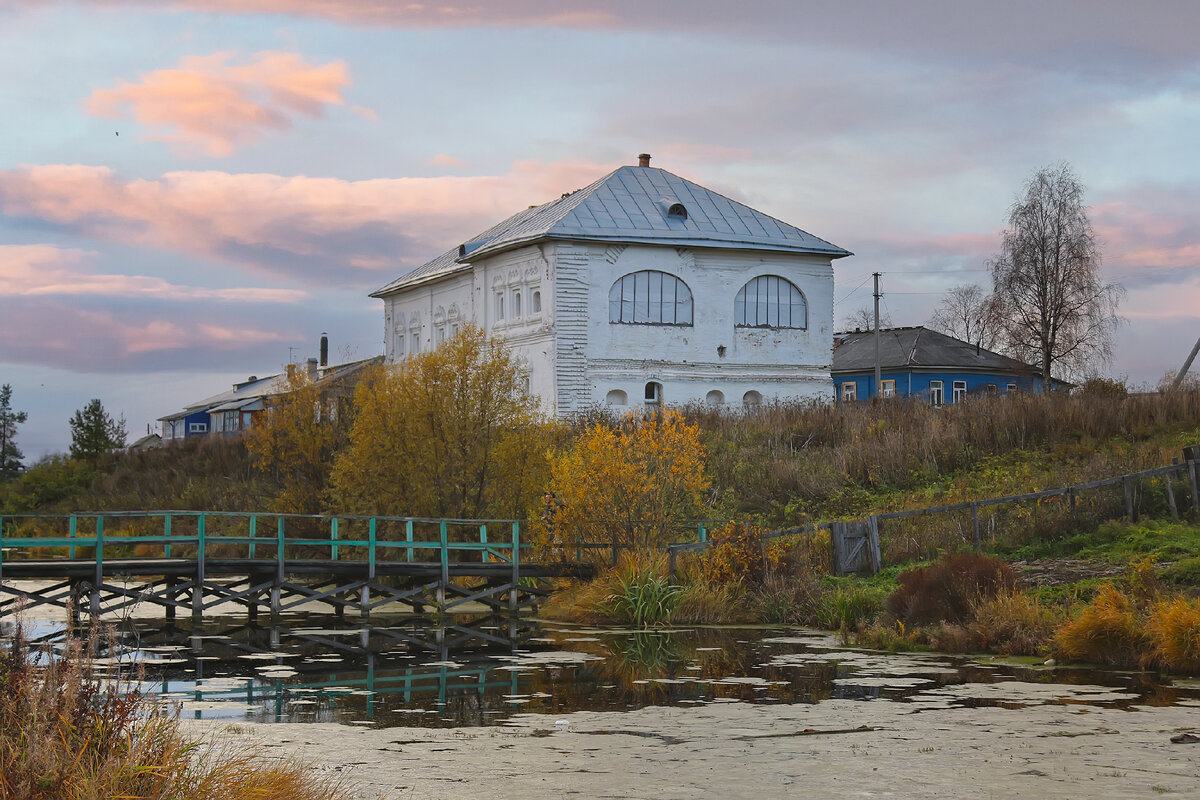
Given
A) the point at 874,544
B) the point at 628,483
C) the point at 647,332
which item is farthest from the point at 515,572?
the point at 647,332

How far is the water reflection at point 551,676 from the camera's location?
1430cm

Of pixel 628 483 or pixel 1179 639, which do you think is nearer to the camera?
pixel 1179 639

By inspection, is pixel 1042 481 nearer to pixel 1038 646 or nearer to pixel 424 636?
pixel 1038 646

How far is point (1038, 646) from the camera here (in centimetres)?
1766

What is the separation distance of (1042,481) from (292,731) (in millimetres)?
20215

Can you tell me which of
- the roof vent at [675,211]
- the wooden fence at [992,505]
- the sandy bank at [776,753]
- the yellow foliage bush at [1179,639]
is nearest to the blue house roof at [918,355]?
the roof vent at [675,211]

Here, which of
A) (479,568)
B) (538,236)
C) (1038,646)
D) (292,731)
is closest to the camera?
(292,731)

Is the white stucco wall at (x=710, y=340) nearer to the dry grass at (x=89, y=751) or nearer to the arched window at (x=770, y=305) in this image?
the arched window at (x=770, y=305)

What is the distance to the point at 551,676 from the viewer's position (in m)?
17.1

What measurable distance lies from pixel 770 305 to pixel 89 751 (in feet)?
142

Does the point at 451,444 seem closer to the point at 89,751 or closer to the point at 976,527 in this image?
the point at 976,527

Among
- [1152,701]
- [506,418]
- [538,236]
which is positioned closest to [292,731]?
[1152,701]

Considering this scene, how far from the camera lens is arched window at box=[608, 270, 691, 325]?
1838 inches

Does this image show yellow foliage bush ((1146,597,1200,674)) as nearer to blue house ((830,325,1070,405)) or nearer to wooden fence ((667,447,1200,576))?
wooden fence ((667,447,1200,576))
